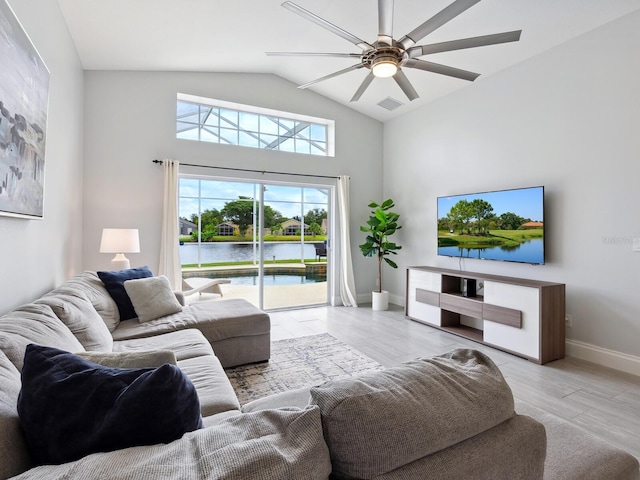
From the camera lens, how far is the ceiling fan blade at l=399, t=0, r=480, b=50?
→ 1.85m

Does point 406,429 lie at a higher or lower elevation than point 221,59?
lower

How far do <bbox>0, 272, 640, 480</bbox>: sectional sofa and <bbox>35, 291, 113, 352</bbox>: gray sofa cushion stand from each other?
2.47 ft

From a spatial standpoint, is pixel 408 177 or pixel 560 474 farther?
pixel 408 177

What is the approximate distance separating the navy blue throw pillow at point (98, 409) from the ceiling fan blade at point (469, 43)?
96.9 inches

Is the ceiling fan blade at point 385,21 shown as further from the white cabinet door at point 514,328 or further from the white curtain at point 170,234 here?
the white curtain at point 170,234

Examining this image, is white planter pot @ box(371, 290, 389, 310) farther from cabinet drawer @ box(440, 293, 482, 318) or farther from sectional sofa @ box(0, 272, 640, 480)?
sectional sofa @ box(0, 272, 640, 480)

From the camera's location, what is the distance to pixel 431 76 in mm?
4176

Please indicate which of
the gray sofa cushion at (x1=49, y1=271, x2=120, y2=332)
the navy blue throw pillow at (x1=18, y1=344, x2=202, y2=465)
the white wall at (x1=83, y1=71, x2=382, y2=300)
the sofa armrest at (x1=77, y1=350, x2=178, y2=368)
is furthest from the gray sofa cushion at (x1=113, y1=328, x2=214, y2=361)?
the white wall at (x1=83, y1=71, x2=382, y2=300)

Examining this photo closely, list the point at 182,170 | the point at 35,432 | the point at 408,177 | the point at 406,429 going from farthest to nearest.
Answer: the point at 408,177 → the point at 182,170 → the point at 35,432 → the point at 406,429

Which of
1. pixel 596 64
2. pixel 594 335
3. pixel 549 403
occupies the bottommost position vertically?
pixel 549 403

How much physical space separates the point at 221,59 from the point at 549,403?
485 centimetres

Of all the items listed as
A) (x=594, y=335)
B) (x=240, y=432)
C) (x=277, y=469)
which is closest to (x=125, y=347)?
(x=240, y=432)

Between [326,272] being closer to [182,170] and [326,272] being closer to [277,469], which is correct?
[182,170]

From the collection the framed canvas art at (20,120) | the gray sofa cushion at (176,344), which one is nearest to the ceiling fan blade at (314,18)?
the framed canvas art at (20,120)
